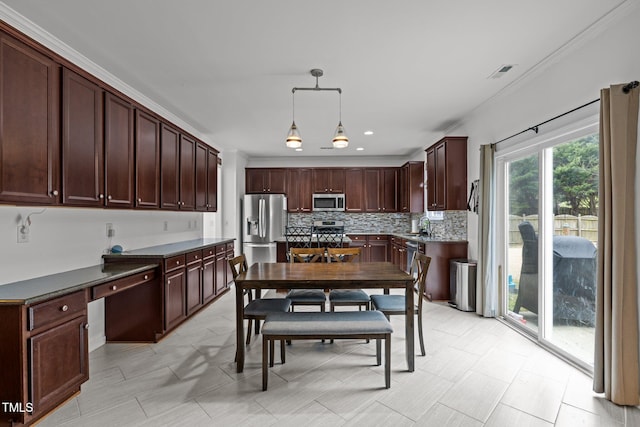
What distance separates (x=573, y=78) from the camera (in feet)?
9.11

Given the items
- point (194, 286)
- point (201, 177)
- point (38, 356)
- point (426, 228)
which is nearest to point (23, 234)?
point (38, 356)

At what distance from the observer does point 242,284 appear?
2631 mm

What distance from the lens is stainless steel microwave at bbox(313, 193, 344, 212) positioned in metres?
7.71

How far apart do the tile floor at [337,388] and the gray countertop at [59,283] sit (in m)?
0.78

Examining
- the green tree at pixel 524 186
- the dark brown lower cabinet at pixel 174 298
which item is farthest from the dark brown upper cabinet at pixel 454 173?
the dark brown lower cabinet at pixel 174 298

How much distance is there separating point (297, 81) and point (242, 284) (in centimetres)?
211

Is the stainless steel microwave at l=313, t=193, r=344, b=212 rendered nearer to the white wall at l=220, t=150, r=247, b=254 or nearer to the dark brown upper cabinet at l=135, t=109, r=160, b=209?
the white wall at l=220, t=150, r=247, b=254

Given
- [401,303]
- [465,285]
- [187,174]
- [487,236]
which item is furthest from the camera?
[187,174]

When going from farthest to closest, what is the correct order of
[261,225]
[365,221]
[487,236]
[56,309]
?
[365,221]
[261,225]
[487,236]
[56,309]

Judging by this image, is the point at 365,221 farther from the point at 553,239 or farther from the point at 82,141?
the point at 82,141

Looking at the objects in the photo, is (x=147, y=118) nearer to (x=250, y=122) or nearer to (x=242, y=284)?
(x=250, y=122)

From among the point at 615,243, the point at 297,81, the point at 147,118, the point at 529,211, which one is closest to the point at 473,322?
the point at 529,211

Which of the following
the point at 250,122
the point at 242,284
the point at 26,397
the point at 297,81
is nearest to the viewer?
the point at 26,397

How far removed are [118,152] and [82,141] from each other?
1.52ft
